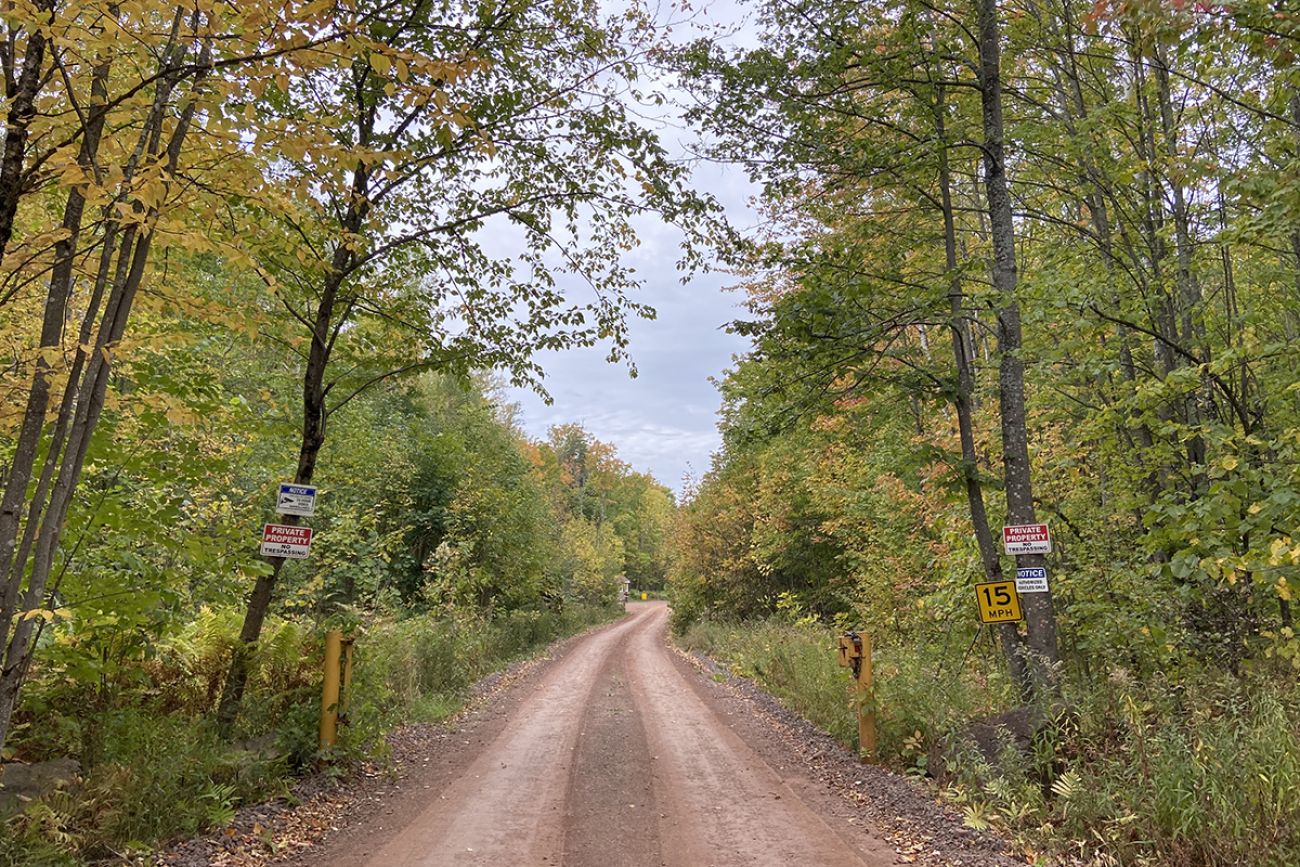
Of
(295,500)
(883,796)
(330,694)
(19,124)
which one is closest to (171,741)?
(330,694)

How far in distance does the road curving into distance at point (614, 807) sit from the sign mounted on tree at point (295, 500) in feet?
10.0

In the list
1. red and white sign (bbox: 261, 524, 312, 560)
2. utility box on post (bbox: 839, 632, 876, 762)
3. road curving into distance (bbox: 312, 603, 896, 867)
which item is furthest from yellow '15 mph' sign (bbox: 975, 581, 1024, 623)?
red and white sign (bbox: 261, 524, 312, 560)

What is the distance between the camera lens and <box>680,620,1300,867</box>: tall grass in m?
4.37

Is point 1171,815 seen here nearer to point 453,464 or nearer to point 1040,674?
point 1040,674

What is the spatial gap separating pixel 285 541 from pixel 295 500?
0.42 m

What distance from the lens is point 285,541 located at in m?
7.01

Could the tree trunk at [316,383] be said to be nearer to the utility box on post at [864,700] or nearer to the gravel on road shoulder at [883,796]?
the gravel on road shoulder at [883,796]

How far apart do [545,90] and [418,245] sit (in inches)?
95.7

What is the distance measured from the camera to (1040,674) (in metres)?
6.54

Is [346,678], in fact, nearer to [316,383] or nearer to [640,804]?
[316,383]

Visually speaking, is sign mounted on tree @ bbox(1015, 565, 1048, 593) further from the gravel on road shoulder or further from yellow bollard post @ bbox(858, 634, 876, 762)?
the gravel on road shoulder

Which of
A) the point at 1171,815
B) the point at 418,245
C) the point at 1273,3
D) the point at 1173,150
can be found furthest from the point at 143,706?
the point at 1173,150

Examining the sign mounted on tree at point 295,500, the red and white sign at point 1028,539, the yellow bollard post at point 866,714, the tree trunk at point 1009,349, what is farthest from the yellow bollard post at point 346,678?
the tree trunk at point 1009,349

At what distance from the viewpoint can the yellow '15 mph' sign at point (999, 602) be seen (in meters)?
7.06
